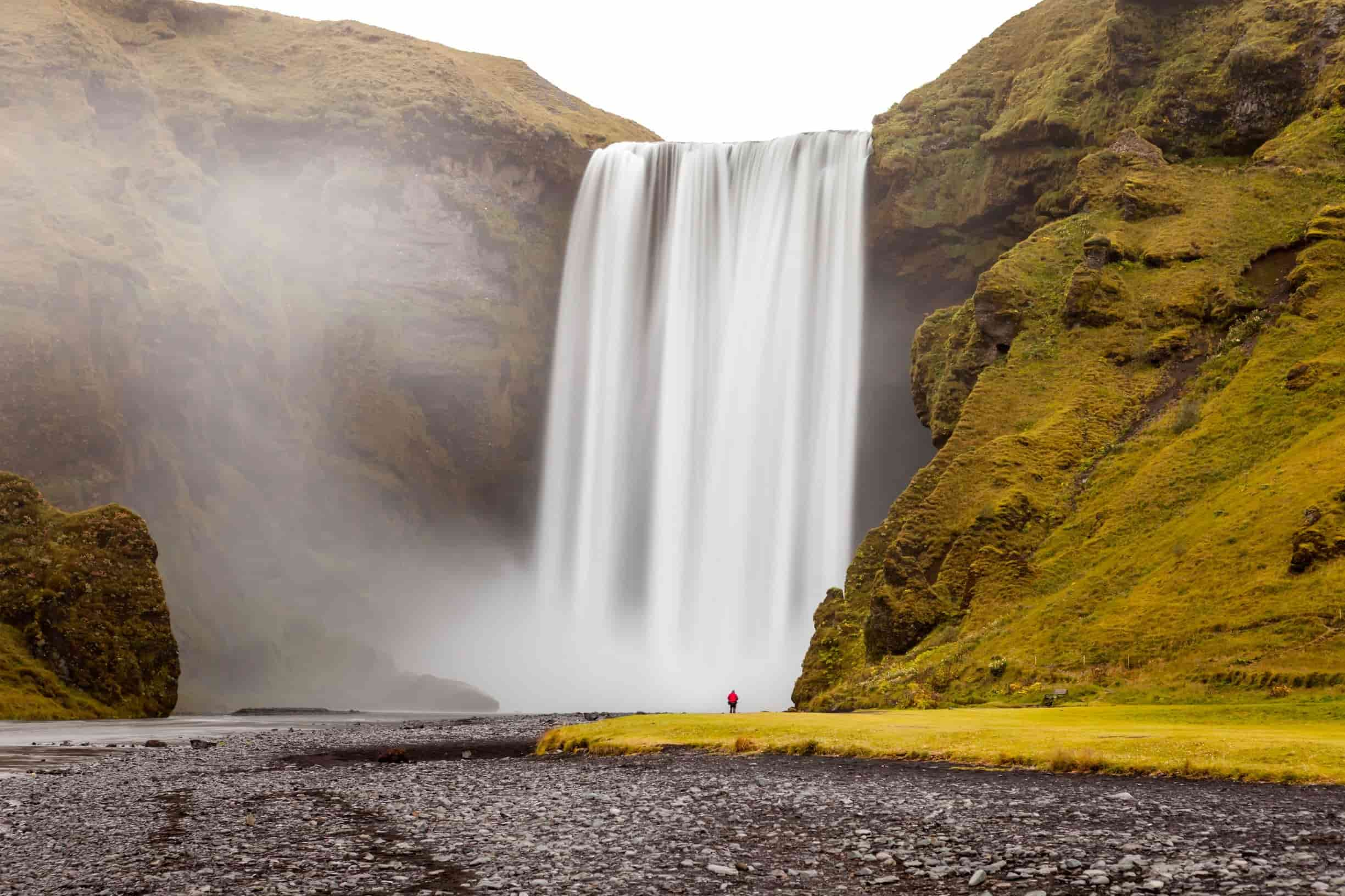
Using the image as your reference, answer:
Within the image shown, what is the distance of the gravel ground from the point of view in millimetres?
14195

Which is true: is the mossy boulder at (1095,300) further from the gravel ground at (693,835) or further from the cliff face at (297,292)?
the cliff face at (297,292)

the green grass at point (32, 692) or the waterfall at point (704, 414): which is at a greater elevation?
the waterfall at point (704, 414)

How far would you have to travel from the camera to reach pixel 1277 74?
235 ft

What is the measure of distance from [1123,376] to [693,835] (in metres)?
47.9

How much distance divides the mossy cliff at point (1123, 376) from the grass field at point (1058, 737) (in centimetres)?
377

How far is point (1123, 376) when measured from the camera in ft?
193

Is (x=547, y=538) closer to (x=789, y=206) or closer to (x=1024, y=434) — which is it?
(x=789, y=206)

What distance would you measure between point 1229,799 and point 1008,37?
88.5 meters

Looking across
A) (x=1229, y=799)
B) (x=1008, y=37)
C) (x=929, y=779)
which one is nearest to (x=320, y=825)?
(x=929, y=779)

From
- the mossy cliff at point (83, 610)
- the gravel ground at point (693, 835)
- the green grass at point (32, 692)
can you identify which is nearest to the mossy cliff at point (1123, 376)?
the gravel ground at point (693, 835)

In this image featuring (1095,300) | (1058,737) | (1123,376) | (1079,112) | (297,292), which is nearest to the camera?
(1058,737)

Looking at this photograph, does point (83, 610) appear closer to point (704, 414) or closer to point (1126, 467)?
point (704, 414)

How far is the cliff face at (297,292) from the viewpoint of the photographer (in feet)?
315

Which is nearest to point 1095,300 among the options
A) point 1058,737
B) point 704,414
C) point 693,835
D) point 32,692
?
point 704,414
